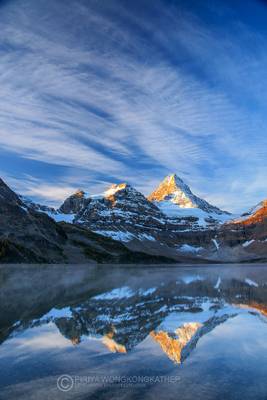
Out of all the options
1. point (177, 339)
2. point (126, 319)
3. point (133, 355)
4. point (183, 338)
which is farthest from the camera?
point (126, 319)

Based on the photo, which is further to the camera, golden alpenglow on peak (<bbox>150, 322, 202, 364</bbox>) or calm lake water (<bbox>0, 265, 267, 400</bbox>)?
golden alpenglow on peak (<bbox>150, 322, 202, 364</bbox>)

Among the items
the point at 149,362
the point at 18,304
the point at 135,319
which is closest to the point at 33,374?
the point at 149,362

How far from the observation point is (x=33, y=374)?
37.6 feet

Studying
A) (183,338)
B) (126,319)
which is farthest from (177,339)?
(126,319)

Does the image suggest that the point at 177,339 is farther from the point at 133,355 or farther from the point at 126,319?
the point at 126,319

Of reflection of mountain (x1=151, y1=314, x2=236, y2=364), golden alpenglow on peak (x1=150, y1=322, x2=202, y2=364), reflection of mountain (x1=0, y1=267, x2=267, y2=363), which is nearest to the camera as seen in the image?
golden alpenglow on peak (x1=150, y1=322, x2=202, y2=364)

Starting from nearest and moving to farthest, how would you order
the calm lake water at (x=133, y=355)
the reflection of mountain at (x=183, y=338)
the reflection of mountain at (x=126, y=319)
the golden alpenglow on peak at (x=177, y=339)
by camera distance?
1. the calm lake water at (x=133, y=355)
2. the golden alpenglow on peak at (x=177, y=339)
3. the reflection of mountain at (x=183, y=338)
4. the reflection of mountain at (x=126, y=319)

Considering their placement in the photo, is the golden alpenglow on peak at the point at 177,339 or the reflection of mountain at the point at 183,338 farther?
the reflection of mountain at the point at 183,338

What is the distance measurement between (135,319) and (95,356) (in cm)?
921

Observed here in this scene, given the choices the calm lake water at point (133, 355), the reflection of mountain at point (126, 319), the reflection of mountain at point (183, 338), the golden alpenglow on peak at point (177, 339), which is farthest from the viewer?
the reflection of mountain at point (126, 319)

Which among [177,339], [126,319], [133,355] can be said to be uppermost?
[177,339]

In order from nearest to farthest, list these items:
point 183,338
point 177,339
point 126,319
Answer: point 177,339 < point 183,338 < point 126,319

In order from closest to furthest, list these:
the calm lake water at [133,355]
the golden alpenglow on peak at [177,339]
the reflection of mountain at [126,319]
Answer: the calm lake water at [133,355], the golden alpenglow on peak at [177,339], the reflection of mountain at [126,319]

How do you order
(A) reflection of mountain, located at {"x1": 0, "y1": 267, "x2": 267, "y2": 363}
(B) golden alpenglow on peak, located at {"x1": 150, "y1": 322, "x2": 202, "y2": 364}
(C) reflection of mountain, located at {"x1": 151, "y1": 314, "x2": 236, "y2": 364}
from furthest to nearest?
(A) reflection of mountain, located at {"x1": 0, "y1": 267, "x2": 267, "y2": 363} → (C) reflection of mountain, located at {"x1": 151, "y1": 314, "x2": 236, "y2": 364} → (B) golden alpenglow on peak, located at {"x1": 150, "y1": 322, "x2": 202, "y2": 364}
